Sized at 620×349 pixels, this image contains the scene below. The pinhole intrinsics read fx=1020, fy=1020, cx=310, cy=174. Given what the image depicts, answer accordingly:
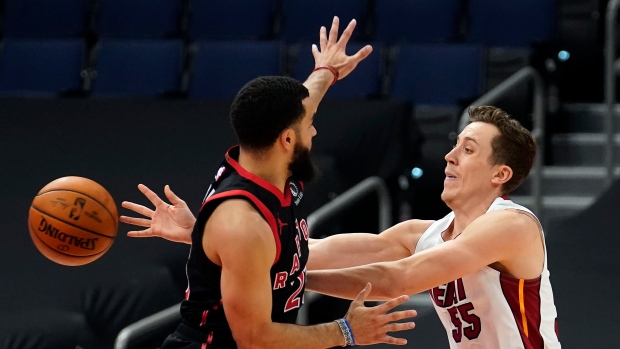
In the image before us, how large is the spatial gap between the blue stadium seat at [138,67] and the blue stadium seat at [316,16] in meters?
0.94

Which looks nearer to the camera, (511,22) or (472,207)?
(472,207)

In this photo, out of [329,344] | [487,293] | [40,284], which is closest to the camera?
[329,344]

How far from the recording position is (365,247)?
3.81m

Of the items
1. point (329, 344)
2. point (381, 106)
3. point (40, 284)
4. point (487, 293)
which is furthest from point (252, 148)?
point (381, 106)

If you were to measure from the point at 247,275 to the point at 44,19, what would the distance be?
6562 millimetres

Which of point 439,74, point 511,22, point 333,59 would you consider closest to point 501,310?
point 333,59

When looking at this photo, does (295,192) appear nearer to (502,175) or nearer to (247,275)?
(247,275)

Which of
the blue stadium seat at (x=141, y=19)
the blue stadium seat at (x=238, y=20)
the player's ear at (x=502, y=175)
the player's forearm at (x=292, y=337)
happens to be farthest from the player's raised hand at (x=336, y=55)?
the blue stadium seat at (x=141, y=19)

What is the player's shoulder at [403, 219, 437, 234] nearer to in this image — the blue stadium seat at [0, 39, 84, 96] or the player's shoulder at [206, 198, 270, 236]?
the player's shoulder at [206, 198, 270, 236]

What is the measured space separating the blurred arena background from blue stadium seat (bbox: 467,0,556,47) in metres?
0.01

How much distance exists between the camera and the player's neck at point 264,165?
10.2 ft

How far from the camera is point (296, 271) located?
3.12 metres

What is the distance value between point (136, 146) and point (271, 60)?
1.75 meters

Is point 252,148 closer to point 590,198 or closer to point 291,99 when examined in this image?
point 291,99
